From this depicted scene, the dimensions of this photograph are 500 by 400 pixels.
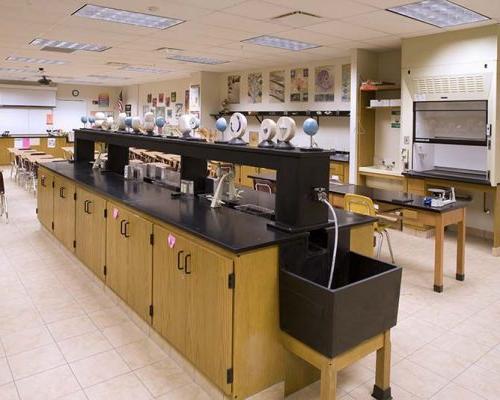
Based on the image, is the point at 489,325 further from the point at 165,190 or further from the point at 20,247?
the point at 20,247

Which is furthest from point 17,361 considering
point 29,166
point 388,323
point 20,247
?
point 29,166

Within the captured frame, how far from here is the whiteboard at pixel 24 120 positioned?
1410cm

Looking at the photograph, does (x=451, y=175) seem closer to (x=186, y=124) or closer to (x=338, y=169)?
(x=338, y=169)

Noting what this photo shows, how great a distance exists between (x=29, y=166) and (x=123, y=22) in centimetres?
445

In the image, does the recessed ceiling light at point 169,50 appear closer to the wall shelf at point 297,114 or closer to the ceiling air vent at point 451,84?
the wall shelf at point 297,114

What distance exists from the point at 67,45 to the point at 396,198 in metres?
5.78

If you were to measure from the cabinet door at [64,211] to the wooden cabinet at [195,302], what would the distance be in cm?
205

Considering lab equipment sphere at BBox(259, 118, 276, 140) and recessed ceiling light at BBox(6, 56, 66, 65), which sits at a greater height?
recessed ceiling light at BBox(6, 56, 66, 65)

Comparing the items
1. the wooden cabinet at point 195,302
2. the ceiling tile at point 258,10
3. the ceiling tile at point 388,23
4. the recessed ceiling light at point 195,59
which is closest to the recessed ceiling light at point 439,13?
the ceiling tile at point 388,23

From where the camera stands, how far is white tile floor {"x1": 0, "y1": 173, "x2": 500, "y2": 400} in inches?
99.8

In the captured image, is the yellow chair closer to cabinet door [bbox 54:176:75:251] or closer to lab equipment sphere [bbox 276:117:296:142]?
lab equipment sphere [bbox 276:117:296:142]

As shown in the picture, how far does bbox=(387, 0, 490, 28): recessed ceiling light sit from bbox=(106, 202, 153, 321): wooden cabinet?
359 cm

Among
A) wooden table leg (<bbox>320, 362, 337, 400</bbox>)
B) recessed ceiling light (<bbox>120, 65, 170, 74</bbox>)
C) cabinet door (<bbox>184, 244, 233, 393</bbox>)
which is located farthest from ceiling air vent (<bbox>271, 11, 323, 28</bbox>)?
recessed ceiling light (<bbox>120, 65, 170, 74</bbox>)

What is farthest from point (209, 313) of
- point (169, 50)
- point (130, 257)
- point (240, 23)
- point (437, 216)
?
point (169, 50)
